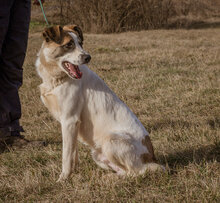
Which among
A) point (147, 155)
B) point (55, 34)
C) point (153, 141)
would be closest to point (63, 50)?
point (55, 34)

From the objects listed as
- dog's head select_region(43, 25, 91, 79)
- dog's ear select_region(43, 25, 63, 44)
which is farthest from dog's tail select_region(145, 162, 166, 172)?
dog's ear select_region(43, 25, 63, 44)

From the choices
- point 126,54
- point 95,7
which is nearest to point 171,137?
point 126,54

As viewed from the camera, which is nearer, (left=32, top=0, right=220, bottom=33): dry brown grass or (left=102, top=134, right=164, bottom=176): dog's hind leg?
(left=102, top=134, right=164, bottom=176): dog's hind leg

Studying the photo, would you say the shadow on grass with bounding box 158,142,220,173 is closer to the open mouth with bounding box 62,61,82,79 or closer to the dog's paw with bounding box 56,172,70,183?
the dog's paw with bounding box 56,172,70,183

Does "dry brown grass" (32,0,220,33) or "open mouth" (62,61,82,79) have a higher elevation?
"open mouth" (62,61,82,79)

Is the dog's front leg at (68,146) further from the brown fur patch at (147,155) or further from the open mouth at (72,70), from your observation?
the brown fur patch at (147,155)

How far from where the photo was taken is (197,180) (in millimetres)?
3072

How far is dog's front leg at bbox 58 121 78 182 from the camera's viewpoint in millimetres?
3268

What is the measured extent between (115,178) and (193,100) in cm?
309

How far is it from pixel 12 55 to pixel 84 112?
148 cm

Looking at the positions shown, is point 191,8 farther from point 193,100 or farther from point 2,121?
point 2,121

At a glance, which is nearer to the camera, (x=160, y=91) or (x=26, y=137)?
(x=26, y=137)

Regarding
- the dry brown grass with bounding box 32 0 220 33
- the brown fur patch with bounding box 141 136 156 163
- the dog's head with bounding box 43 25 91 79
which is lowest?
the dry brown grass with bounding box 32 0 220 33

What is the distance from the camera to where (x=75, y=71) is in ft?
10.9
